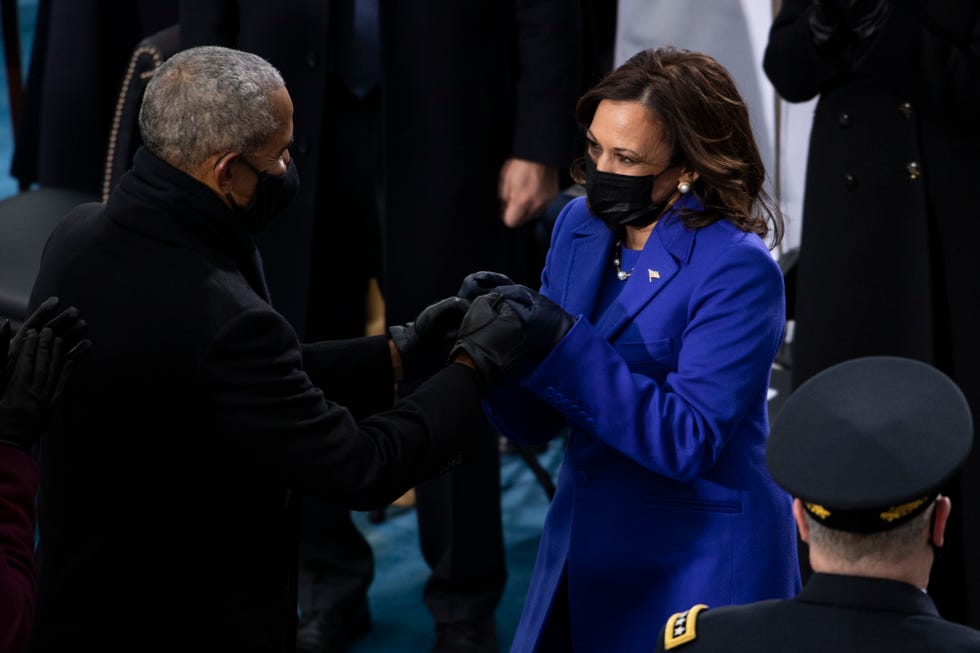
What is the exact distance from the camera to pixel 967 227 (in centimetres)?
336

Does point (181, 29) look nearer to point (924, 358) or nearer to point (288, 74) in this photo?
point (288, 74)

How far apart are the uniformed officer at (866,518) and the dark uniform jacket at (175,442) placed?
0.68 meters

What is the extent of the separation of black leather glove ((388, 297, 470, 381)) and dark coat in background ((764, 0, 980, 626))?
1.10 m

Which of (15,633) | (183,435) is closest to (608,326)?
(183,435)

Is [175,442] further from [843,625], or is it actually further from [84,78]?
[84,78]

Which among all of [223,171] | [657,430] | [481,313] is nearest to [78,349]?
[223,171]

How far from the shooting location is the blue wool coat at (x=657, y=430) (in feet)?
8.00

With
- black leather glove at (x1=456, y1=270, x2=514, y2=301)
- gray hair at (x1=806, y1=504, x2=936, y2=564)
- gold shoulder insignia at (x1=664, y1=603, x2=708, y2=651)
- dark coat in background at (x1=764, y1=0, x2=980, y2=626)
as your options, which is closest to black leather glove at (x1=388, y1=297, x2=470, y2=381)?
black leather glove at (x1=456, y1=270, x2=514, y2=301)

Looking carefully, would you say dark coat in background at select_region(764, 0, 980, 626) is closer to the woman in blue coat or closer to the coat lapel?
the woman in blue coat

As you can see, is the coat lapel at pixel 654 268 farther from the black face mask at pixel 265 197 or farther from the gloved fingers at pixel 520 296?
the black face mask at pixel 265 197

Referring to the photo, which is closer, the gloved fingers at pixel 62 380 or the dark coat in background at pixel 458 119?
the gloved fingers at pixel 62 380

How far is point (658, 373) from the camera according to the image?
8.36ft

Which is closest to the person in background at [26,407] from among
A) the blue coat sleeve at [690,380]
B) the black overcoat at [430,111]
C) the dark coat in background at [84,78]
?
the blue coat sleeve at [690,380]

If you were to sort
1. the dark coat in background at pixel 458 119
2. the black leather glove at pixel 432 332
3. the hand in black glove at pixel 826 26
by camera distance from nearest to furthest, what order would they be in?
the black leather glove at pixel 432 332 → the hand in black glove at pixel 826 26 → the dark coat in background at pixel 458 119
